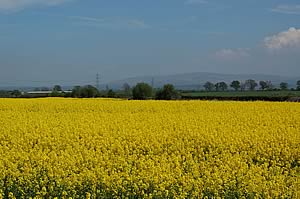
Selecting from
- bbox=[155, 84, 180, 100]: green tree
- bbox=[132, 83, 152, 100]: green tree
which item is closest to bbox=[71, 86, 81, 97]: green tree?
bbox=[132, 83, 152, 100]: green tree

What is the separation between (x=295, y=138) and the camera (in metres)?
12.0

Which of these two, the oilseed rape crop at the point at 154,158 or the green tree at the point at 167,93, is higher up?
the green tree at the point at 167,93

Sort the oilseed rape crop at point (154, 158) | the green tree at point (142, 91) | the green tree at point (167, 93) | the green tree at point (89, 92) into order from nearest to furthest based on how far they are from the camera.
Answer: the oilseed rape crop at point (154, 158)
the green tree at point (167, 93)
the green tree at point (142, 91)
the green tree at point (89, 92)

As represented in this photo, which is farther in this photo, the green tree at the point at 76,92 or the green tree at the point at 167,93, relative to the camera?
the green tree at the point at 76,92

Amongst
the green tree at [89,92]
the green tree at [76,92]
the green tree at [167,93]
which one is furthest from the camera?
the green tree at [89,92]

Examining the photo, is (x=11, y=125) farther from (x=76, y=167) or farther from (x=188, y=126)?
(x=76, y=167)

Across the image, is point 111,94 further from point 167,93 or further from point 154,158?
point 154,158

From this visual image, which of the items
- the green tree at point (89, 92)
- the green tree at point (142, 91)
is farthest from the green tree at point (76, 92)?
the green tree at point (142, 91)

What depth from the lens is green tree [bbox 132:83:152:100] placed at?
154 ft

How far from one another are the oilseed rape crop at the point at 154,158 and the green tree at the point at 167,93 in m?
27.6

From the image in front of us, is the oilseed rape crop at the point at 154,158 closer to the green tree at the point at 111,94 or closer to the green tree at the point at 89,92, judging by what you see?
the green tree at the point at 111,94

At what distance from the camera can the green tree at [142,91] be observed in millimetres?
46987

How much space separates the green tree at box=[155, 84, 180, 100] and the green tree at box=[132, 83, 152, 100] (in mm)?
1061

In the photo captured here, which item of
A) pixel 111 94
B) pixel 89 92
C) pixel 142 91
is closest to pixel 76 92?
pixel 89 92
